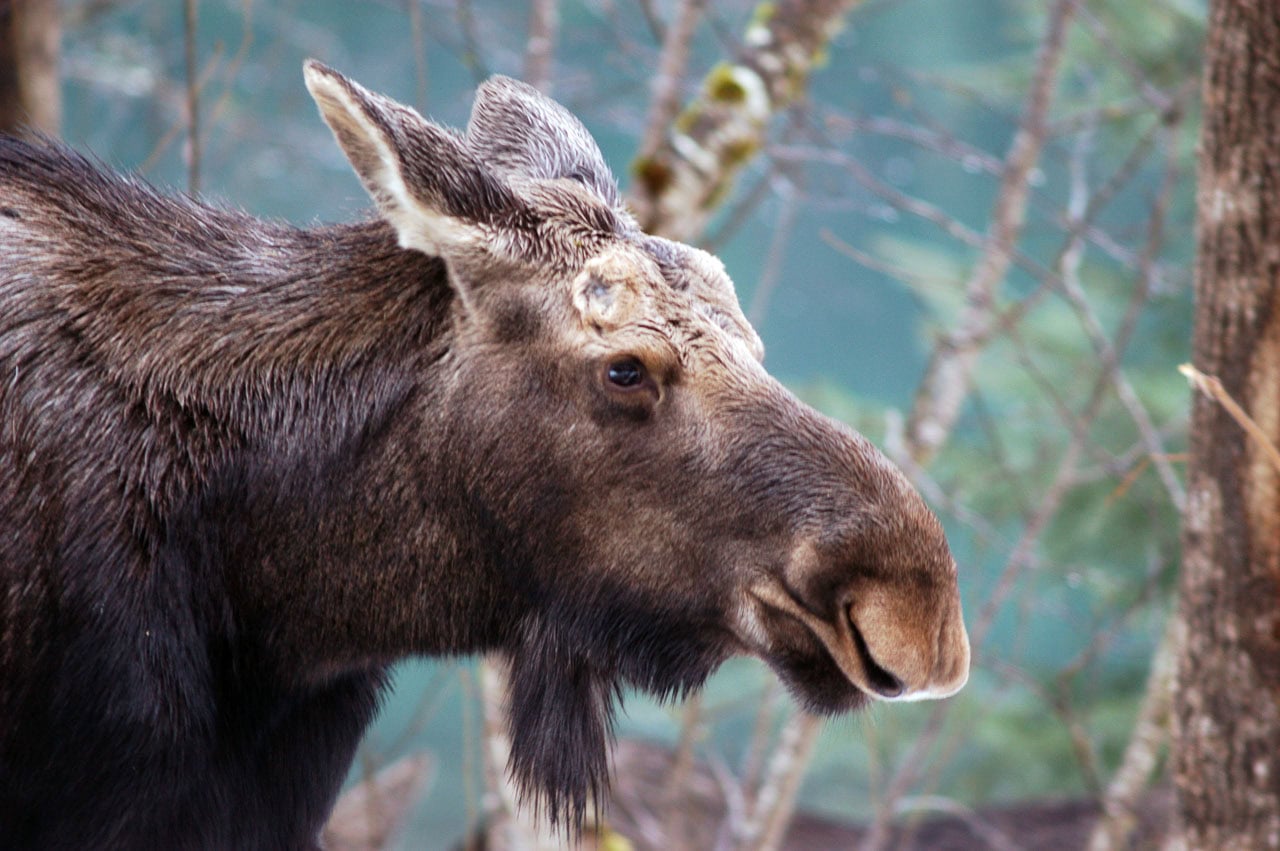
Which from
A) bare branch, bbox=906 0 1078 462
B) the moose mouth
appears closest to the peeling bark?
bare branch, bbox=906 0 1078 462

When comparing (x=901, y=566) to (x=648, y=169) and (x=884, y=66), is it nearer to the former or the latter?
(x=648, y=169)

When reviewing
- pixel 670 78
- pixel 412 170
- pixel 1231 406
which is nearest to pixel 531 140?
pixel 412 170

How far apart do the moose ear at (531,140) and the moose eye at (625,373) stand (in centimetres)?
44

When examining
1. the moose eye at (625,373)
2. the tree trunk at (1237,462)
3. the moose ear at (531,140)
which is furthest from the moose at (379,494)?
the tree trunk at (1237,462)

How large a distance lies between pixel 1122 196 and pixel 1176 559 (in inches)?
187

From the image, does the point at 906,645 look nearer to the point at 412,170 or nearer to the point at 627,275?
the point at 627,275

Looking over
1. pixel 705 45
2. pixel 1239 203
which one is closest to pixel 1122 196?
pixel 705 45

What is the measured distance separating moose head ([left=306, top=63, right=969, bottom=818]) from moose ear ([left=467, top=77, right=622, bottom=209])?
17 centimetres

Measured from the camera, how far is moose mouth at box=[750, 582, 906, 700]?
185cm

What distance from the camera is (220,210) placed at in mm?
2287

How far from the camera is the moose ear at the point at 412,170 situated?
196 centimetres

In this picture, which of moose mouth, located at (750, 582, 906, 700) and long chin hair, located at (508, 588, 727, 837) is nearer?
moose mouth, located at (750, 582, 906, 700)

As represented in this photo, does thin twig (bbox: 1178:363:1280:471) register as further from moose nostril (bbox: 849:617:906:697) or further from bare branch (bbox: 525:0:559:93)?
bare branch (bbox: 525:0:559:93)

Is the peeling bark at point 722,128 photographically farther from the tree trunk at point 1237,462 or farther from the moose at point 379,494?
the moose at point 379,494
